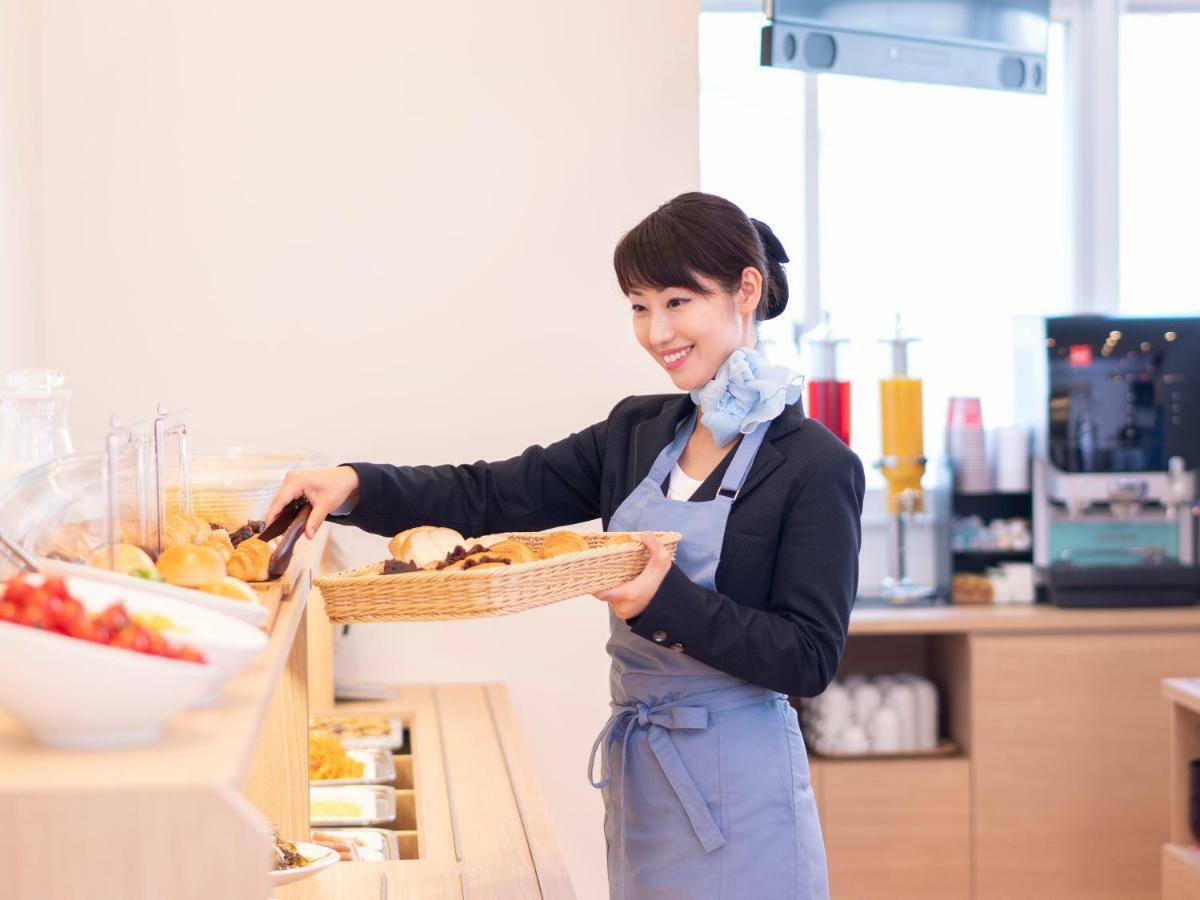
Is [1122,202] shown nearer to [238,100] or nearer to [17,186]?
[238,100]

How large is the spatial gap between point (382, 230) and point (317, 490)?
149cm

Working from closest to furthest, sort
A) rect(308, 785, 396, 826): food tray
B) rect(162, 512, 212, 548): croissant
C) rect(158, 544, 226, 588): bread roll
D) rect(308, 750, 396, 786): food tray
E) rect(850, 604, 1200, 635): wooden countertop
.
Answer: rect(158, 544, 226, 588): bread roll → rect(162, 512, 212, 548): croissant → rect(308, 785, 396, 826): food tray → rect(308, 750, 396, 786): food tray → rect(850, 604, 1200, 635): wooden countertop

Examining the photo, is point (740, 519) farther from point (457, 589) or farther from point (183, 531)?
point (183, 531)

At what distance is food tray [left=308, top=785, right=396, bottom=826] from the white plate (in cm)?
35

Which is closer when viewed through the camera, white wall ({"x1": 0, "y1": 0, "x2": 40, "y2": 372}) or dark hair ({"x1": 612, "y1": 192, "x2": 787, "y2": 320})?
dark hair ({"x1": 612, "y1": 192, "x2": 787, "y2": 320})

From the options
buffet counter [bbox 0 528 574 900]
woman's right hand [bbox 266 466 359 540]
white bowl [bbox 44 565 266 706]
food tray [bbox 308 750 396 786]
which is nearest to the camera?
buffet counter [bbox 0 528 574 900]

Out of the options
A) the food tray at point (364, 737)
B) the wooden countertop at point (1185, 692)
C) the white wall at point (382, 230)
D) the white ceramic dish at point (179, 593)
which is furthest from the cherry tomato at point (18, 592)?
the wooden countertop at point (1185, 692)

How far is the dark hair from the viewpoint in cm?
187

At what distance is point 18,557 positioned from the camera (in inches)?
38.5

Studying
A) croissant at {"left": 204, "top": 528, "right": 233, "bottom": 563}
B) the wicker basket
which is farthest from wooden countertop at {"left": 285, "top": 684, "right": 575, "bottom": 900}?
croissant at {"left": 204, "top": 528, "right": 233, "bottom": 563}

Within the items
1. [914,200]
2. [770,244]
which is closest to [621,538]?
[770,244]

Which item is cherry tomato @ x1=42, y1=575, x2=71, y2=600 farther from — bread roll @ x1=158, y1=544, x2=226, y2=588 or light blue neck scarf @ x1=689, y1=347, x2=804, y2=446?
light blue neck scarf @ x1=689, y1=347, x2=804, y2=446

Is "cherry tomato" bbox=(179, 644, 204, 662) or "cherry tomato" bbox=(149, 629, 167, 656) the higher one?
"cherry tomato" bbox=(149, 629, 167, 656)

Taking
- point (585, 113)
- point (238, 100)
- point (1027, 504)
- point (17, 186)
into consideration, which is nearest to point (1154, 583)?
point (1027, 504)
